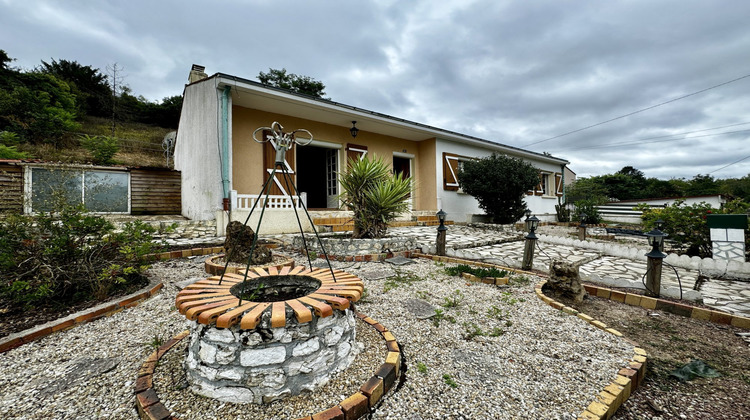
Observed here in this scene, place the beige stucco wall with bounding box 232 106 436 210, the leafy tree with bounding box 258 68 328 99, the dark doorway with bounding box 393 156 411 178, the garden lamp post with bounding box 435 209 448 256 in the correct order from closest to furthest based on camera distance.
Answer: the garden lamp post with bounding box 435 209 448 256
the beige stucco wall with bounding box 232 106 436 210
the dark doorway with bounding box 393 156 411 178
the leafy tree with bounding box 258 68 328 99

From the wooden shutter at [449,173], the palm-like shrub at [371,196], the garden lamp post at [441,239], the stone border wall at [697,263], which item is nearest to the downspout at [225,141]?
the palm-like shrub at [371,196]

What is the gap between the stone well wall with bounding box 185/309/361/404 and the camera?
1.12 meters

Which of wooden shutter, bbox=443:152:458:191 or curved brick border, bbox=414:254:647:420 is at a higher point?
wooden shutter, bbox=443:152:458:191

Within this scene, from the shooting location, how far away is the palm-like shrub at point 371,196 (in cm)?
426

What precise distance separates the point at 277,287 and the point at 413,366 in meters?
0.93

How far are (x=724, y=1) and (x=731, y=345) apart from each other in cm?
865

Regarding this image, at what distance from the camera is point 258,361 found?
44.4 inches

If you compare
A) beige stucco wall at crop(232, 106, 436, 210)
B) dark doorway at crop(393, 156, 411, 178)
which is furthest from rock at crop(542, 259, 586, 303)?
dark doorway at crop(393, 156, 411, 178)

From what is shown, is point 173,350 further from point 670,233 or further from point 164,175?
point 164,175

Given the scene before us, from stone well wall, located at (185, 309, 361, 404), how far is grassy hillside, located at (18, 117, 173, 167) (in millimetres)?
12630

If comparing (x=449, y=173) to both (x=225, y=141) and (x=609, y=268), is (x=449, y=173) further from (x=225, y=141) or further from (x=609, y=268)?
(x=225, y=141)

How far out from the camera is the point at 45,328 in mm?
1757

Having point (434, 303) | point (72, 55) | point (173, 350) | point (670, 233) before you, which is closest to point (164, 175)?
point (173, 350)

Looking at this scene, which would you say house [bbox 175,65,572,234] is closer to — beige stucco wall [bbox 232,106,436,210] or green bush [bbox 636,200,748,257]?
beige stucco wall [bbox 232,106,436,210]
